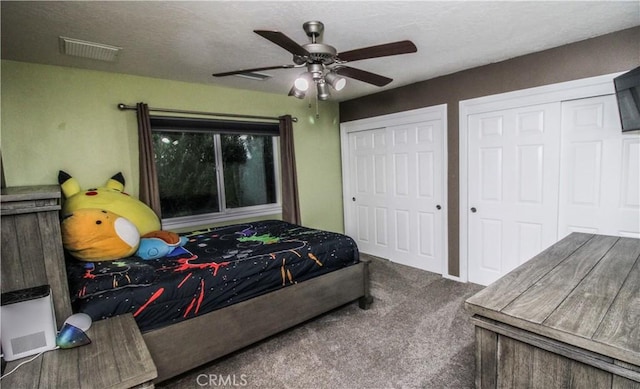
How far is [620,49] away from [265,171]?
3.53 meters

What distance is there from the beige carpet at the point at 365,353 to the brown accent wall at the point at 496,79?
109cm

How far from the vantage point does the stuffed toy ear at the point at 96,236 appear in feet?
6.66

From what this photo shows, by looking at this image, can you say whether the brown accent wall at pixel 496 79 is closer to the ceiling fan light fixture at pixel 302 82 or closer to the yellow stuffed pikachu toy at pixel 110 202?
the ceiling fan light fixture at pixel 302 82

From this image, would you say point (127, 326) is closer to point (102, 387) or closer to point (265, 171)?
point (102, 387)

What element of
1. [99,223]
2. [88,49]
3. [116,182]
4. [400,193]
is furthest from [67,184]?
[400,193]

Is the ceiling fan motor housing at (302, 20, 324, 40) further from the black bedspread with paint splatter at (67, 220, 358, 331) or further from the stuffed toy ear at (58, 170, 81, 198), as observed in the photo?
the stuffed toy ear at (58, 170, 81, 198)

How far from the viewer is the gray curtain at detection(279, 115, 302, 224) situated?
3.91 metres

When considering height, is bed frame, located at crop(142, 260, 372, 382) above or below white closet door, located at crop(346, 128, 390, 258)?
below

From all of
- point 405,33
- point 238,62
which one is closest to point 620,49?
point 405,33

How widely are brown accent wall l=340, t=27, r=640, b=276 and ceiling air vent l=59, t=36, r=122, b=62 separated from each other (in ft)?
9.44

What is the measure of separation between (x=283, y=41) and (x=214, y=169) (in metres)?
2.28

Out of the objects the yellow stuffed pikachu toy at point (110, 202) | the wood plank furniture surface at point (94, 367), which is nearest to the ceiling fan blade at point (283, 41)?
the wood plank furniture surface at point (94, 367)

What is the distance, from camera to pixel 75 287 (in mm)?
1750
